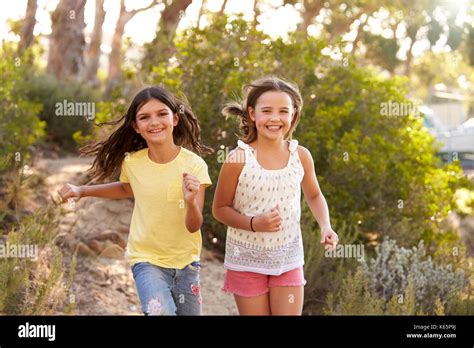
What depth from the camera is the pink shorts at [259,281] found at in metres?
3.84

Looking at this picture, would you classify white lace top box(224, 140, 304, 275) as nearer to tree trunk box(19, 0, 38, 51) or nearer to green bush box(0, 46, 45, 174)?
green bush box(0, 46, 45, 174)

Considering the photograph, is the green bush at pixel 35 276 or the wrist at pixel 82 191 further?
the green bush at pixel 35 276

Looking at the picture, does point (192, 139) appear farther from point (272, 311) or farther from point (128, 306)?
point (128, 306)

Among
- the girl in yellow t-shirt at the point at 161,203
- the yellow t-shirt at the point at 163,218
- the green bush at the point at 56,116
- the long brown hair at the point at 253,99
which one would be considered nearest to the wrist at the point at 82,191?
the girl in yellow t-shirt at the point at 161,203

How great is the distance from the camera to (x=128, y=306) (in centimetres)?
626

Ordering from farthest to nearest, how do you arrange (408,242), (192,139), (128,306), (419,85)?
(419,85), (408,242), (128,306), (192,139)

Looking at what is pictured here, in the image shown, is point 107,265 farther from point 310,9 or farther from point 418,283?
point 310,9

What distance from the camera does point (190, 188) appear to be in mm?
3588

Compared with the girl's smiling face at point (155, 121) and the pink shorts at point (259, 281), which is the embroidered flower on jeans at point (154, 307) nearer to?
the pink shorts at point (259, 281)

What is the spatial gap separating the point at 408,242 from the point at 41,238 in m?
3.35

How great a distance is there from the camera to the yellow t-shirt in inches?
149

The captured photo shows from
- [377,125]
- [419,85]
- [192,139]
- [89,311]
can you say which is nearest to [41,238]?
[89,311]

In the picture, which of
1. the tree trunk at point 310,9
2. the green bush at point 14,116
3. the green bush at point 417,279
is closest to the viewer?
the green bush at point 417,279

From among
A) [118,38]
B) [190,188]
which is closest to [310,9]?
[118,38]
